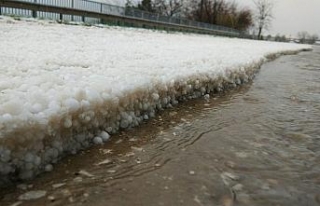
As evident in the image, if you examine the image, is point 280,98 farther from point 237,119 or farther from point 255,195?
point 255,195

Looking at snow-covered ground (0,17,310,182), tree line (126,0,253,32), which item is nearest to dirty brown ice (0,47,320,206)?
snow-covered ground (0,17,310,182)

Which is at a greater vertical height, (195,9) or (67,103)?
(195,9)

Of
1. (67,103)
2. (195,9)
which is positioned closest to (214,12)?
(195,9)

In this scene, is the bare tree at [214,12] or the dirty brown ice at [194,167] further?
the bare tree at [214,12]

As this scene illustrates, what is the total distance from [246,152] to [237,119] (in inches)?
42.6

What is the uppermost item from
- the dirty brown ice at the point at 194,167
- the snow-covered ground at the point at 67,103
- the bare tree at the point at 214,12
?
the bare tree at the point at 214,12

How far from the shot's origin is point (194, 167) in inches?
99.5

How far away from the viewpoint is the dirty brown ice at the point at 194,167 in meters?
2.09

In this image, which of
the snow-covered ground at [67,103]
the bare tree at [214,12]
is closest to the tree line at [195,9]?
the bare tree at [214,12]

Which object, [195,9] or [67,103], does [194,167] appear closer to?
[67,103]

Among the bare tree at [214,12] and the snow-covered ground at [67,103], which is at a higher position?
the bare tree at [214,12]

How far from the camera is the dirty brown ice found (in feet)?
6.86

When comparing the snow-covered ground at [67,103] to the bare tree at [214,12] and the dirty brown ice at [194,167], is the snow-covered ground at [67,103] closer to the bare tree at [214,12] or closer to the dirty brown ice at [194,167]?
the dirty brown ice at [194,167]

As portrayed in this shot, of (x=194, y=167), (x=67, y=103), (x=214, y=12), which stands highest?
(x=214, y=12)
